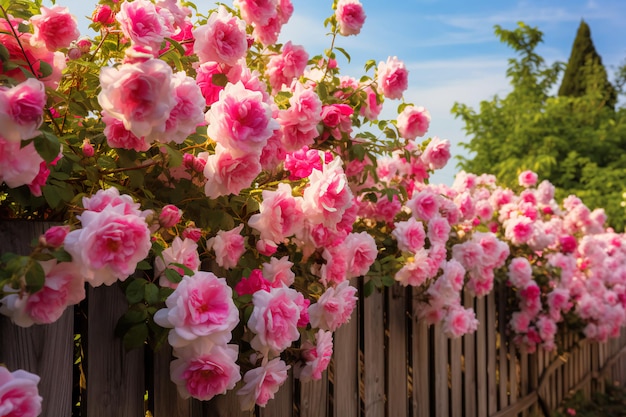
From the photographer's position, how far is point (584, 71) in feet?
55.3

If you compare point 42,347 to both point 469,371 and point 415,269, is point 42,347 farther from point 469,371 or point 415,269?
point 469,371

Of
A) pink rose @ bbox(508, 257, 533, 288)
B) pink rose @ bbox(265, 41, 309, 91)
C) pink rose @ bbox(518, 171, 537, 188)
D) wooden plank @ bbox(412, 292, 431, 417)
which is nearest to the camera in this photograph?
pink rose @ bbox(265, 41, 309, 91)

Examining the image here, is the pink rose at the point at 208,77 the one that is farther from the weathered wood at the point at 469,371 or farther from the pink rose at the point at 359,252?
the weathered wood at the point at 469,371

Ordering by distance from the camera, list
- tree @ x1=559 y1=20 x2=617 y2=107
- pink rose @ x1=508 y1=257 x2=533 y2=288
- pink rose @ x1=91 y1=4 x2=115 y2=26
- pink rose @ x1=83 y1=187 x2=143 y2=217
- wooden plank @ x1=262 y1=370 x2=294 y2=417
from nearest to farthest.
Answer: pink rose @ x1=83 y1=187 x2=143 y2=217 → pink rose @ x1=91 y1=4 x2=115 y2=26 → wooden plank @ x1=262 y1=370 x2=294 y2=417 → pink rose @ x1=508 y1=257 x2=533 y2=288 → tree @ x1=559 y1=20 x2=617 y2=107

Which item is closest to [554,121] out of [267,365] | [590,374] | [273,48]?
[590,374]

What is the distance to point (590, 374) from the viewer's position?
7.08 m

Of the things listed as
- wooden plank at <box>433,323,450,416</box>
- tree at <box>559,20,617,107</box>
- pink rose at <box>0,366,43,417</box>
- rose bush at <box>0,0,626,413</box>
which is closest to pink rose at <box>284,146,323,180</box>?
rose bush at <box>0,0,626,413</box>

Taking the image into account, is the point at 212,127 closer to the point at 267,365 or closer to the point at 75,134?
the point at 75,134

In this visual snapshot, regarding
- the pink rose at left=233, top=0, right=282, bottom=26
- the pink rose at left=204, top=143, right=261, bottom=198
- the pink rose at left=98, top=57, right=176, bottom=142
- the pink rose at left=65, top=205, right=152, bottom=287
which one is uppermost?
the pink rose at left=233, top=0, right=282, bottom=26

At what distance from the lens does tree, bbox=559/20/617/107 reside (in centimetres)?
1647

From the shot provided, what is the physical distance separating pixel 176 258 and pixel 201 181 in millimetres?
278

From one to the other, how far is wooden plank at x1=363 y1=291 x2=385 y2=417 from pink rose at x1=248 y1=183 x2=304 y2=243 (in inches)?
41.4

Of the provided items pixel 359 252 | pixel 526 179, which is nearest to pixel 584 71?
pixel 526 179

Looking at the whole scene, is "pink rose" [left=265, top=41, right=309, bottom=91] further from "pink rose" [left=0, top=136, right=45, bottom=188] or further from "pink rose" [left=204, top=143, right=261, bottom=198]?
"pink rose" [left=0, top=136, right=45, bottom=188]
